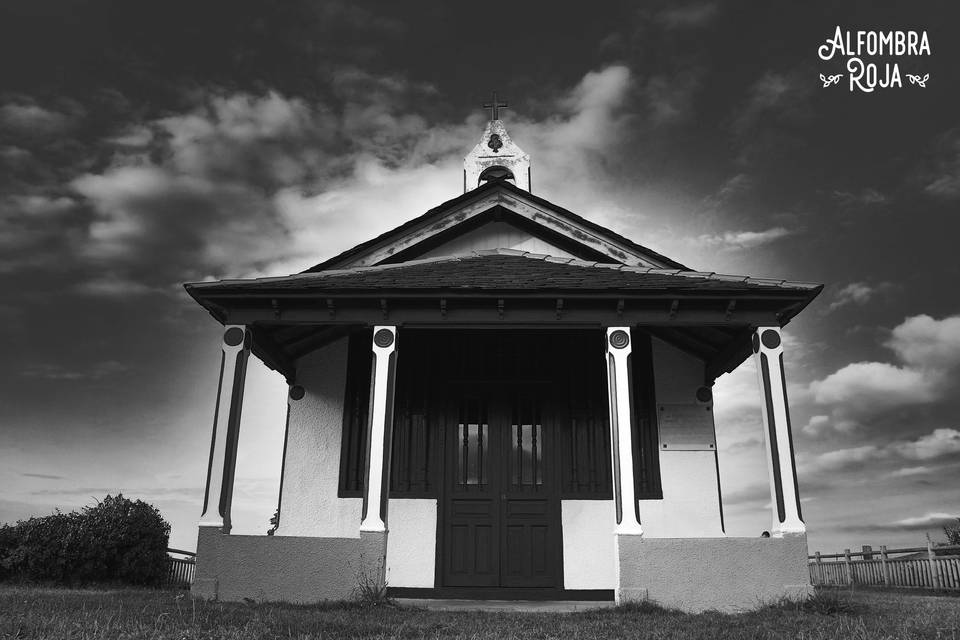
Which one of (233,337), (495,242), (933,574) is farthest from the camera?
(933,574)

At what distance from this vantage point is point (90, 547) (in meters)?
Answer: 14.8

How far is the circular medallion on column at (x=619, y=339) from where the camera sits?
967 centimetres

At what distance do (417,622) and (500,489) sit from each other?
409 centimetres

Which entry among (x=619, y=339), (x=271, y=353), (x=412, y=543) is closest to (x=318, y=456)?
(x=271, y=353)

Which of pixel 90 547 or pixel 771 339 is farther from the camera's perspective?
pixel 90 547

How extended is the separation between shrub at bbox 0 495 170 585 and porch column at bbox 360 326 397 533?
831 cm

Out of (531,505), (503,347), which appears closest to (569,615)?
(531,505)

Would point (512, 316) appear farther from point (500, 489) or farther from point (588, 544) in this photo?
point (588, 544)

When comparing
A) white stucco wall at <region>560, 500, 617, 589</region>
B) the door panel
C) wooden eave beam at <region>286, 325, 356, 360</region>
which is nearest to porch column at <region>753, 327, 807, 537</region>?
white stucco wall at <region>560, 500, 617, 589</region>

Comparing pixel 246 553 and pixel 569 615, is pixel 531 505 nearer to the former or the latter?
pixel 569 615

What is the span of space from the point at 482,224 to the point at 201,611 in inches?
302

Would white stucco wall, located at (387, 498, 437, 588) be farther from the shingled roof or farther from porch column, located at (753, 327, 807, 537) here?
porch column, located at (753, 327, 807, 537)

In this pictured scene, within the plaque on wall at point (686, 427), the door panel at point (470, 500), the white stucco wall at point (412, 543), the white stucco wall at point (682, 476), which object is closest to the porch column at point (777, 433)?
the white stucco wall at point (682, 476)

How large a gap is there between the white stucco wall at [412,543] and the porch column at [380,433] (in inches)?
60.4
